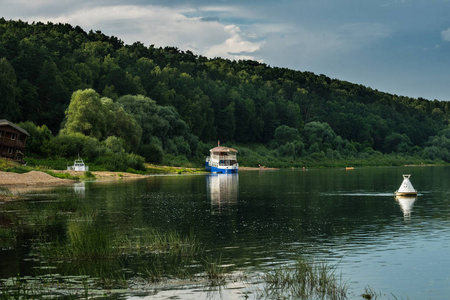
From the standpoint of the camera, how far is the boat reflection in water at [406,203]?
4568 cm

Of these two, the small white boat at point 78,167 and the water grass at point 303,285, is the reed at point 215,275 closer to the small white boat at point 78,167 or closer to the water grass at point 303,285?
the water grass at point 303,285

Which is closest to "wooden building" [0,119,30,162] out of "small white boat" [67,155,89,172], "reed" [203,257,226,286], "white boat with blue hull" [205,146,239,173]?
"small white boat" [67,155,89,172]

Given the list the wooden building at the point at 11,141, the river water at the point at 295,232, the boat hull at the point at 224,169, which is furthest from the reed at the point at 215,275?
the boat hull at the point at 224,169

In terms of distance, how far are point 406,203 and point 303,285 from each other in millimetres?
37789

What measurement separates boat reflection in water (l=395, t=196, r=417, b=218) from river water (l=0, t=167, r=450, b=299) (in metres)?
0.09

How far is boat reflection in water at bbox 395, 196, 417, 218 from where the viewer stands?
45681 millimetres

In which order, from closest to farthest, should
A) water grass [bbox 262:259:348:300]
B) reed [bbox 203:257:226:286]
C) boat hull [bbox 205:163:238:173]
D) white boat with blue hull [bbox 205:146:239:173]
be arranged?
1. water grass [bbox 262:259:348:300]
2. reed [bbox 203:257:226:286]
3. boat hull [bbox 205:163:238:173]
4. white boat with blue hull [bbox 205:146:239:173]

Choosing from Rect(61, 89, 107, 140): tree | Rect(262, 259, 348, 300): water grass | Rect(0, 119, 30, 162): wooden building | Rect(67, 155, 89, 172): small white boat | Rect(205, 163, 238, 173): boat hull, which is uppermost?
Rect(61, 89, 107, 140): tree

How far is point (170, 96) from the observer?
195 meters

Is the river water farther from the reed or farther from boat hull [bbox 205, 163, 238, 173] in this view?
boat hull [bbox 205, 163, 238, 173]

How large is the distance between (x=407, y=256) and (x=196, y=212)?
73.9ft

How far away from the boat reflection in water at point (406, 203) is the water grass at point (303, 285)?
2503 centimetres

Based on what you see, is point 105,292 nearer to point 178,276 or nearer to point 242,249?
point 178,276

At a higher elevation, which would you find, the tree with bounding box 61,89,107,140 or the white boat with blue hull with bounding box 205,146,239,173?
the tree with bounding box 61,89,107,140
